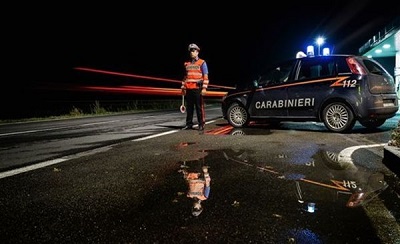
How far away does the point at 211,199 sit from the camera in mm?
3145

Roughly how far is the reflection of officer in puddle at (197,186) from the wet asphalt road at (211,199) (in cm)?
7

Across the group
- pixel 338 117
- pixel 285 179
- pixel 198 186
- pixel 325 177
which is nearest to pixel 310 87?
pixel 338 117

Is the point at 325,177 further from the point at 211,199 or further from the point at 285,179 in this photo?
the point at 211,199

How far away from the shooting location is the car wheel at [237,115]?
903 centimetres

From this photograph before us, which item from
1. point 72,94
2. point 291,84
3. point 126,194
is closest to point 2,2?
point 72,94

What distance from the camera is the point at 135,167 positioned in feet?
14.8

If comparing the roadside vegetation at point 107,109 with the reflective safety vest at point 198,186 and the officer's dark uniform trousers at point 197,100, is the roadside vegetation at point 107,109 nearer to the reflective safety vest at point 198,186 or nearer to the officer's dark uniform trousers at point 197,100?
the officer's dark uniform trousers at point 197,100

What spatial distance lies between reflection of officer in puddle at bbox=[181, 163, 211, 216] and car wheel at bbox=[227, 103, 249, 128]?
4.80 m

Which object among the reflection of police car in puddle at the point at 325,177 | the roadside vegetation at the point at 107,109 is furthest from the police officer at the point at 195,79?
the roadside vegetation at the point at 107,109

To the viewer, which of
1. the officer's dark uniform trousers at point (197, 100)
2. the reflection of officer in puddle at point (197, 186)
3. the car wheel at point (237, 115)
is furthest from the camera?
the car wheel at point (237, 115)

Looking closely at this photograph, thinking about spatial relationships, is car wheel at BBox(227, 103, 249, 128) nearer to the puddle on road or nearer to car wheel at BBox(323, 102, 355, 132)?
car wheel at BBox(323, 102, 355, 132)

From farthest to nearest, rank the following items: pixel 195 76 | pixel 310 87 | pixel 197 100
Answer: pixel 197 100 → pixel 195 76 → pixel 310 87

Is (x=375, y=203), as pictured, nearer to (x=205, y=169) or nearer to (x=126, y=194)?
(x=205, y=169)

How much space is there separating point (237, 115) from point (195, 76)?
5.57 ft
